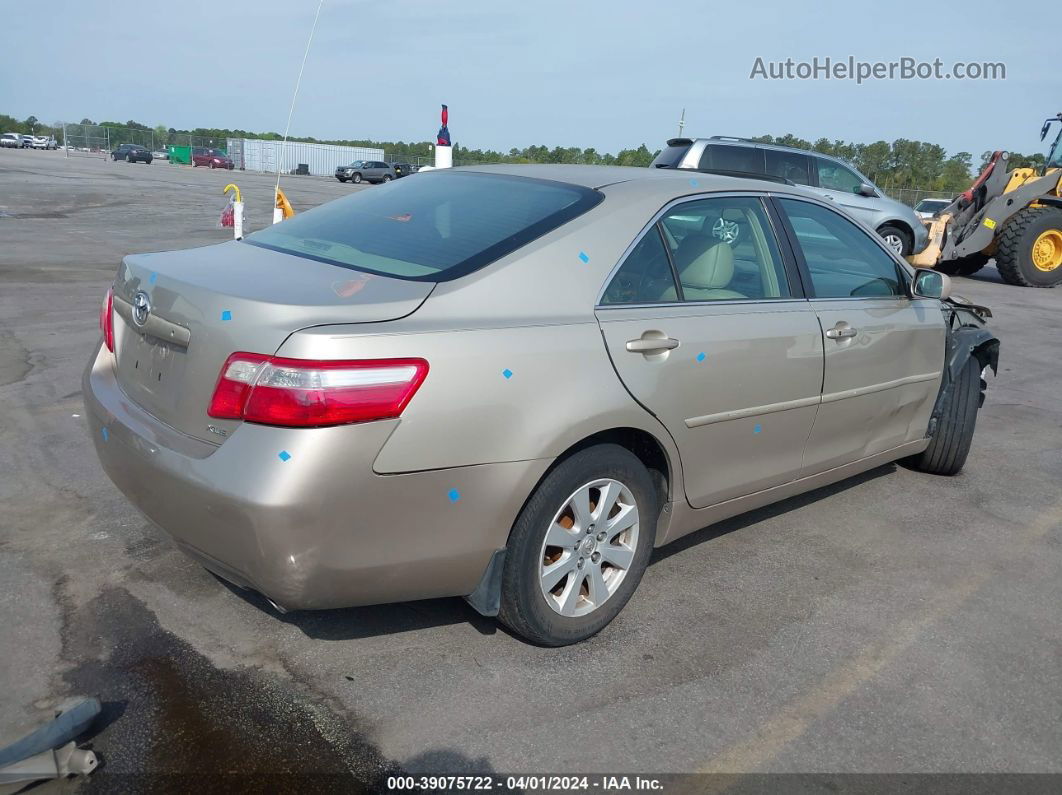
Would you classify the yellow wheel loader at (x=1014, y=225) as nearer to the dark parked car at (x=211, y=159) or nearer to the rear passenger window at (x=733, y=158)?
the rear passenger window at (x=733, y=158)

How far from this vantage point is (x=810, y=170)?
552 inches

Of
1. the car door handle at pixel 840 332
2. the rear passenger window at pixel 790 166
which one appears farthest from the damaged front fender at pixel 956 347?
the rear passenger window at pixel 790 166

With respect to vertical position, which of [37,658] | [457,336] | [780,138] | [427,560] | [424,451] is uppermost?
[780,138]

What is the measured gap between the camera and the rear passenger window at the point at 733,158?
42.4 feet

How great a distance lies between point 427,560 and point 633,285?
4.05 ft

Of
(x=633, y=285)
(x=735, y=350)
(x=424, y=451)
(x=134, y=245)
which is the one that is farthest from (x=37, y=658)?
(x=134, y=245)

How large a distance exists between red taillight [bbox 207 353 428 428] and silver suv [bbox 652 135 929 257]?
35.8ft

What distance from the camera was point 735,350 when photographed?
3.45m

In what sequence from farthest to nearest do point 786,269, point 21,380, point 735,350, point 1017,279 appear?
1. point 1017,279
2. point 21,380
3. point 786,269
4. point 735,350

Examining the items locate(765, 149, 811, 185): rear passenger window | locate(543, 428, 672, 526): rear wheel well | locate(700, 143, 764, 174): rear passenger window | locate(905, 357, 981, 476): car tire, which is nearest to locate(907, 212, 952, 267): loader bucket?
locate(765, 149, 811, 185): rear passenger window

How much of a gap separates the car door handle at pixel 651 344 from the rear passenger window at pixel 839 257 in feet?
3.64

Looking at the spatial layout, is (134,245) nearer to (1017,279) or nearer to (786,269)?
(786,269)

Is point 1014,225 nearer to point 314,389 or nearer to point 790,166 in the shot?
point 790,166

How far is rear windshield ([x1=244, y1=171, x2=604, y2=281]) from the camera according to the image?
3037 mm
